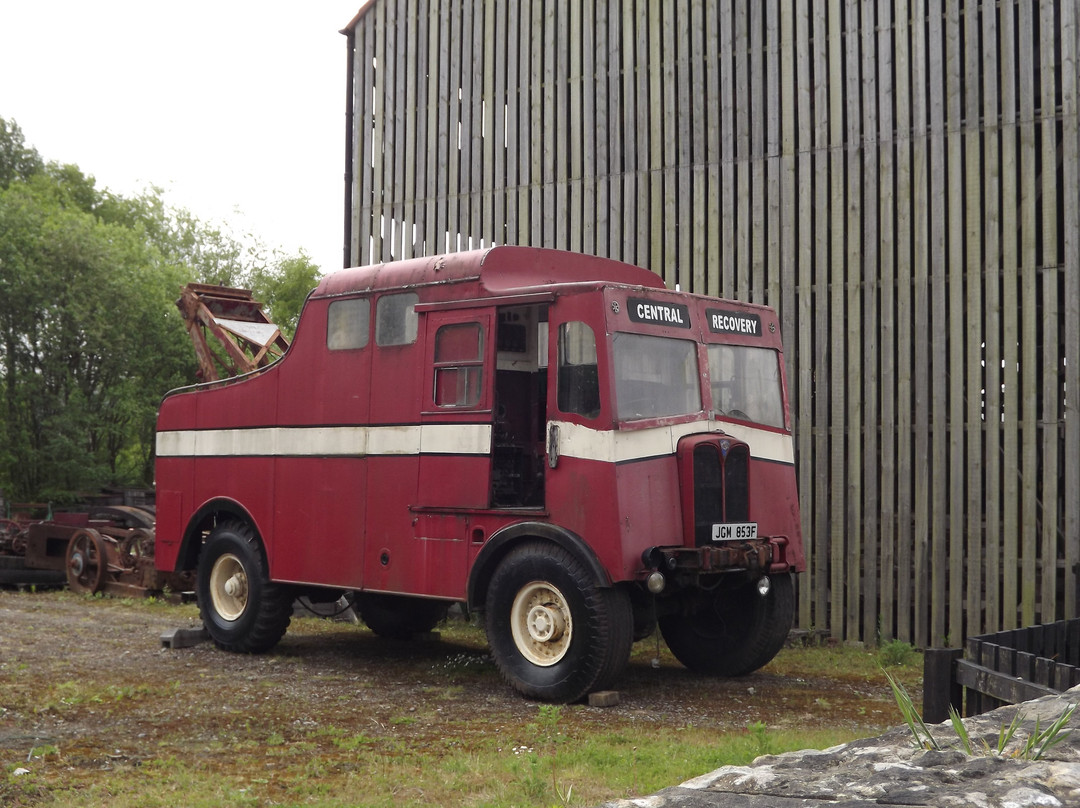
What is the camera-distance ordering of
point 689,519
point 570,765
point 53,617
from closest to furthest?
point 570,765 < point 689,519 < point 53,617

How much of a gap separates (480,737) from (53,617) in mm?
8569

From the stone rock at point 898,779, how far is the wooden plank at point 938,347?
846cm

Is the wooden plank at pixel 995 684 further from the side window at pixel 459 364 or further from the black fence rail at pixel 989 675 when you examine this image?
the side window at pixel 459 364

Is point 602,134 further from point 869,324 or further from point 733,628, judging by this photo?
point 733,628

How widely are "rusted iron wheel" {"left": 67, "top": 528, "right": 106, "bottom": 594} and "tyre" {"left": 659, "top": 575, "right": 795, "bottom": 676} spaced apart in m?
9.65

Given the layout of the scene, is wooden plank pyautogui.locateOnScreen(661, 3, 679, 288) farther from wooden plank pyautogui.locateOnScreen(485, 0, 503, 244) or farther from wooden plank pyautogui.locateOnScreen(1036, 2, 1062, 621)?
wooden plank pyautogui.locateOnScreen(1036, 2, 1062, 621)

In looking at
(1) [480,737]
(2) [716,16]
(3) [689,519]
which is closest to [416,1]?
(2) [716,16]

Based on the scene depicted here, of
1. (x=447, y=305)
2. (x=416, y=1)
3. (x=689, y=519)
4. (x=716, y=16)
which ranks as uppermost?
(x=416, y=1)

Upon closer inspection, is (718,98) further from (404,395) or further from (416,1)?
(404,395)

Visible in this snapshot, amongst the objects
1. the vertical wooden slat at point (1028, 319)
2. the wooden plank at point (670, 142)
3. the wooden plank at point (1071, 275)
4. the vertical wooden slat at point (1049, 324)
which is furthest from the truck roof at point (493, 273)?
the wooden plank at point (1071, 275)

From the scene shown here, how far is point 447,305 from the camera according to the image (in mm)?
9789

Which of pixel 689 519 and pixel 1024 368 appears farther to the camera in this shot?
pixel 1024 368

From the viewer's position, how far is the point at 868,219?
40.1 feet

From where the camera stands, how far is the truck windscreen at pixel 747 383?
31.5ft
